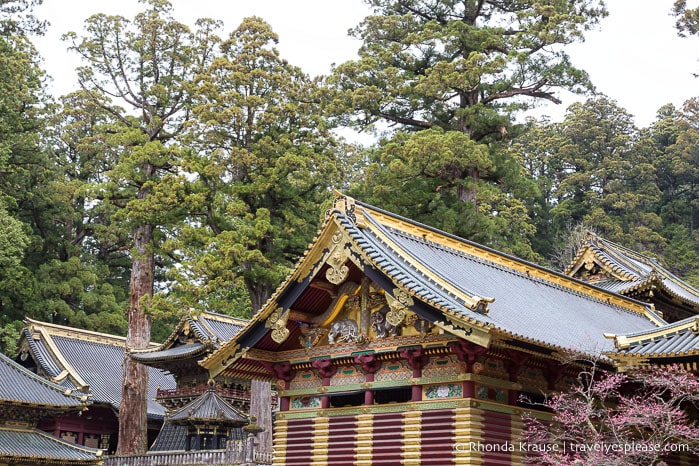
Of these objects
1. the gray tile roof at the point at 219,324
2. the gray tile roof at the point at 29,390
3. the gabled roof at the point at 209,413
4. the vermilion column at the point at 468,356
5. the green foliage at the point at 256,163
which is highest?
the green foliage at the point at 256,163

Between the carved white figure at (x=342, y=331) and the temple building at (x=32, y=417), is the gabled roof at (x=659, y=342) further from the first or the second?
the temple building at (x=32, y=417)

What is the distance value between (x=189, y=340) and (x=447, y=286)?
75.7 feet

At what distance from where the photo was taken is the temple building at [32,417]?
31.6m

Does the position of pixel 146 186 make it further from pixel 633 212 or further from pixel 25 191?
pixel 633 212

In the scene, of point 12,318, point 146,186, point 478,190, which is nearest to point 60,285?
point 12,318

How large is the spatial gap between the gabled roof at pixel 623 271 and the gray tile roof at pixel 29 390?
20387mm

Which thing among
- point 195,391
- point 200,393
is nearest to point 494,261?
point 200,393

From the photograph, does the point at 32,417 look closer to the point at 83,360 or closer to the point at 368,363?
the point at 83,360

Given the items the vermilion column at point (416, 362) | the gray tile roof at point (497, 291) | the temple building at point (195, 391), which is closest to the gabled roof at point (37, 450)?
the temple building at point (195, 391)

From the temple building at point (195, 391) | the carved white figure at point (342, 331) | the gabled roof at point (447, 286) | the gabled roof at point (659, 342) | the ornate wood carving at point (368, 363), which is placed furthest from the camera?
the temple building at point (195, 391)

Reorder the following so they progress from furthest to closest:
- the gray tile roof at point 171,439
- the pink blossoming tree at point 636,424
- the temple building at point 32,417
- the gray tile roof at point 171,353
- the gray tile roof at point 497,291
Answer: the gray tile roof at point 171,439, the gray tile roof at point 171,353, the temple building at point 32,417, the gray tile roof at point 497,291, the pink blossoming tree at point 636,424

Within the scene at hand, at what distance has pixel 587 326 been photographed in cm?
1980

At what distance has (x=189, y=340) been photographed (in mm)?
36375

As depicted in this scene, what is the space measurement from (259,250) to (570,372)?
613 inches
